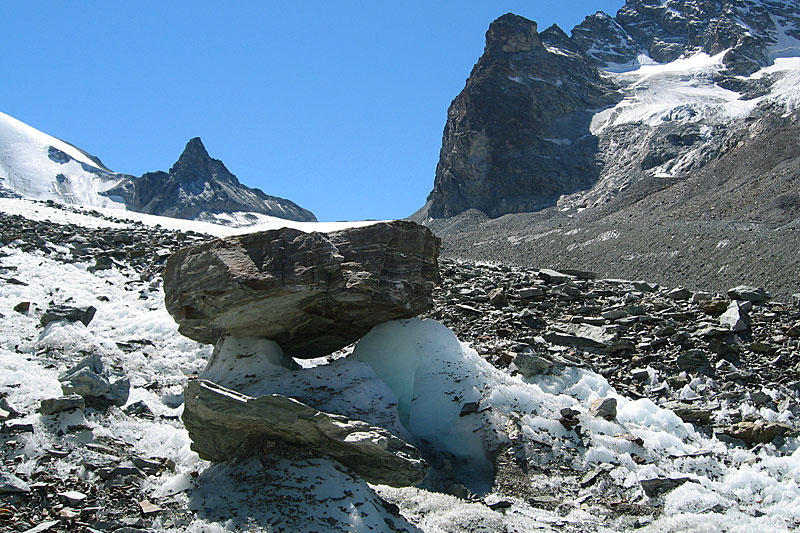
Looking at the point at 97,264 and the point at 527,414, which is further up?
the point at 97,264

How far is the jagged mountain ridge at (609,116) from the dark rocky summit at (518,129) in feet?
0.58

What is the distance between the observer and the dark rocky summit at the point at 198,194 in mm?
103312

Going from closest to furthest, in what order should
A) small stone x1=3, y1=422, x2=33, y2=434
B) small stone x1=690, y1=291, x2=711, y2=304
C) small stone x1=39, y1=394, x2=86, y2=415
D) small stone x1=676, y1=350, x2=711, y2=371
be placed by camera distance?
small stone x1=3, y1=422, x2=33, y2=434 → small stone x1=39, y1=394, x2=86, y2=415 → small stone x1=676, y1=350, x2=711, y2=371 → small stone x1=690, y1=291, x2=711, y2=304

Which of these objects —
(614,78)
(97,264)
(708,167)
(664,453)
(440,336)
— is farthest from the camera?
(614,78)

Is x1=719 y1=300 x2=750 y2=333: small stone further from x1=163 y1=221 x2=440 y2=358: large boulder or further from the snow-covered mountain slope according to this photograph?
the snow-covered mountain slope

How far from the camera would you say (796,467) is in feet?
23.6

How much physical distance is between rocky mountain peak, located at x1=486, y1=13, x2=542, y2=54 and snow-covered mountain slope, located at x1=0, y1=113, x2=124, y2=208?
72342 millimetres

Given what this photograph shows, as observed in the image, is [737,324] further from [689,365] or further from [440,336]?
[440,336]

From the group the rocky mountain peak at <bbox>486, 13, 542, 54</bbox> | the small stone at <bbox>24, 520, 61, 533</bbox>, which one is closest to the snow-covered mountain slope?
the rocky mountain peak at <bbox>486, 13, 542, 54</bbox>

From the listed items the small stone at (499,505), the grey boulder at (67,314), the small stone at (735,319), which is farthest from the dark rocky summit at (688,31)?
the small stone at (499,505)

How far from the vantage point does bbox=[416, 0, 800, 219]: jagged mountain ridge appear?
6969 centimetres

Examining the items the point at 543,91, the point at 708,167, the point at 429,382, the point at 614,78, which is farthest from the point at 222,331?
the point at 614,78

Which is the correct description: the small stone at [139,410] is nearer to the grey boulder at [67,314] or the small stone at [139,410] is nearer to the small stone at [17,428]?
the small stone at [17,428]

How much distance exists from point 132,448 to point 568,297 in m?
10.7
